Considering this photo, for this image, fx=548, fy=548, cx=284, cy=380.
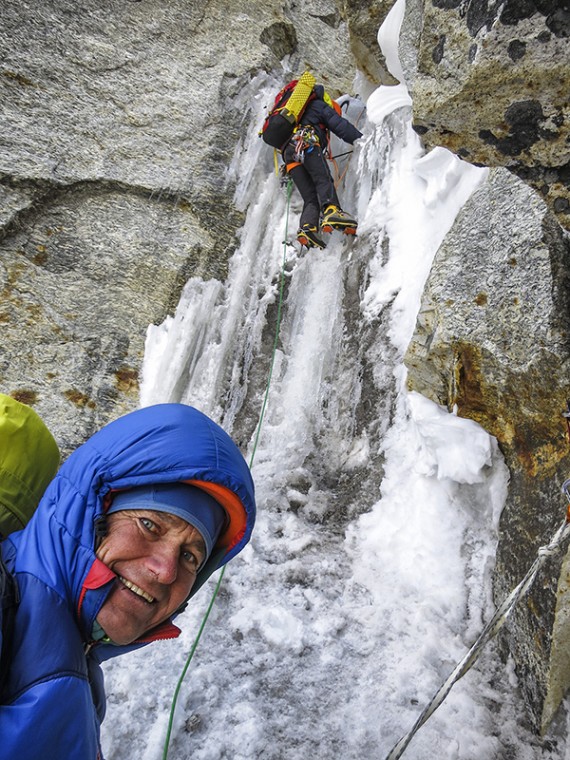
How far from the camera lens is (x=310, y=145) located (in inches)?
215

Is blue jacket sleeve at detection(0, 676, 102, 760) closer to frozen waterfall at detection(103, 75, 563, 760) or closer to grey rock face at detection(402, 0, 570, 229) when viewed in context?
frozen waterfall at detection(103, 75, 563, 760)

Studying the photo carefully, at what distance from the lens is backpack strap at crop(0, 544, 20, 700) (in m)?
1.09

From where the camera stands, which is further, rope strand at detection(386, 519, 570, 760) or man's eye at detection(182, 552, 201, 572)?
rope strand at detection(386, 519, 570, 760)

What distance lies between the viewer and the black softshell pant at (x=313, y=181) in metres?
5.27

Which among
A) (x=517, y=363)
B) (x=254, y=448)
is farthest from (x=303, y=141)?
(x=517, y=363)

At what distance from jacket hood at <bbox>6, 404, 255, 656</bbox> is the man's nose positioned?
0.11 metres

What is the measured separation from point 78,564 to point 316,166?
4.91m

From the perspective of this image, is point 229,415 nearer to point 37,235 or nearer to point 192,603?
point 192,603

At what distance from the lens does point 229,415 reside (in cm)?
446

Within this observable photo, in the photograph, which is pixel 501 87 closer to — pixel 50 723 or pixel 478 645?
pixel 478 645

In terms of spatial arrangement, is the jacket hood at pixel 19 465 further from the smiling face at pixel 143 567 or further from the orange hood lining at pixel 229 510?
the orange hood lining at pixel 229 510

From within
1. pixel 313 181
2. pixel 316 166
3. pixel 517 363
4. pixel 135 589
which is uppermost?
pixel 316 166

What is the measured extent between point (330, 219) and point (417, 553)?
3.14m

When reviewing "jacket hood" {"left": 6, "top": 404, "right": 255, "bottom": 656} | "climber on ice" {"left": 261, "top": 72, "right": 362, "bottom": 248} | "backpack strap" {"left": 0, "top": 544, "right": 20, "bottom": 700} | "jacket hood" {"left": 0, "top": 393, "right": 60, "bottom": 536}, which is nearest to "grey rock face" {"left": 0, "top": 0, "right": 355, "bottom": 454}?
"climber on ice" {"left": 261, "top": 72, "right": 362, "bottom": 248}
